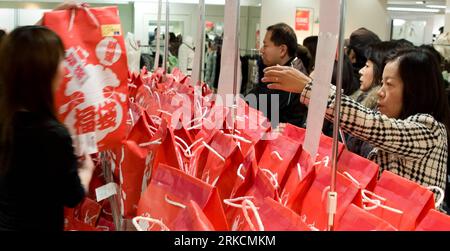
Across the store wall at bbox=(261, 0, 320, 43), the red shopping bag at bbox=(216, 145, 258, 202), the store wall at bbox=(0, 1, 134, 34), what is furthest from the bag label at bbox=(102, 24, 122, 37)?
the store wall at bbox=(261, 0, 320, 43)

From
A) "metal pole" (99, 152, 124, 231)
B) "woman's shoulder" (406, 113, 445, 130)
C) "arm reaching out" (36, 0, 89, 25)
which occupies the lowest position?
"metal pole" (99, 152, 124, 231)

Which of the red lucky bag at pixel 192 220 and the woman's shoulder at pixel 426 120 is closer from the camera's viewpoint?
the red lucky bag at pixel 192 220

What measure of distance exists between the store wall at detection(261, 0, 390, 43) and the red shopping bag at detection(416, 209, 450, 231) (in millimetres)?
7129

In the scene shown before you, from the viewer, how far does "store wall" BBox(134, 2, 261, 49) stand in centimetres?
718

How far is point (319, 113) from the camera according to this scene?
1354 mm

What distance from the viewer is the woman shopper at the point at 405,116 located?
170cm

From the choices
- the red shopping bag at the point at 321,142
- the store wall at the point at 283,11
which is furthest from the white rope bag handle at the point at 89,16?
the store wall at the point at 283,11

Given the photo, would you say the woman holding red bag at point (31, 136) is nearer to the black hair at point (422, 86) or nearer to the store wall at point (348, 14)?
the black hair at point (422, 86)

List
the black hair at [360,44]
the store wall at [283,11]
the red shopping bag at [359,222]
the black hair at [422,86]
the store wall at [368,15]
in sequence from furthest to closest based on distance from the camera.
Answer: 1. the store wall at [368,15]
2. the store wall at [283,11]
3. the black hair at [360,44]
4. the black hair at [422,86]
5. the red shopping bag at [359,222]

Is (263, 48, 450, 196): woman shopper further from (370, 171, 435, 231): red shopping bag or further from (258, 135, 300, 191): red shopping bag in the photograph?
(370, 171, 435, 231): red shopping bag

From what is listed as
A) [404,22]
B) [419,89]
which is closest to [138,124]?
[419,89]

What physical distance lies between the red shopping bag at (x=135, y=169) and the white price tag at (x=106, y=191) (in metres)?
0.03
